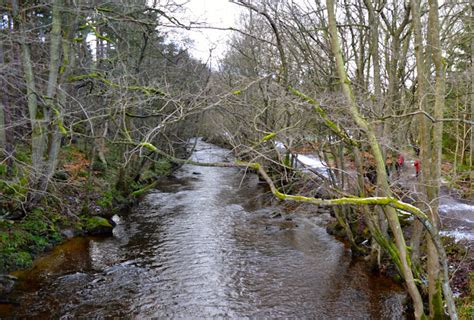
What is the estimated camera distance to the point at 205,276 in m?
11.2

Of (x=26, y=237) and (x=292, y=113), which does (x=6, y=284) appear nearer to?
(x=26, y=237)

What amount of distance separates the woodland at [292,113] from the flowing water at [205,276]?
978 mm

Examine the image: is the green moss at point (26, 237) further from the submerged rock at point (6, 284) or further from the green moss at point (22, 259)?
the submerged rock at point (6, 284)

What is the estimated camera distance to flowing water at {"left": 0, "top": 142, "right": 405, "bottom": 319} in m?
9.34

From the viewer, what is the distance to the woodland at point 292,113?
25.5 feet

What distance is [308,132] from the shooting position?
36.4 feet

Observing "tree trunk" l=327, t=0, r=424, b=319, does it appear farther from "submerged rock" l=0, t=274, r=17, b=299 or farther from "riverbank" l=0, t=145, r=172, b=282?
"submerged rock" l=0, t=274, r=17, b=299

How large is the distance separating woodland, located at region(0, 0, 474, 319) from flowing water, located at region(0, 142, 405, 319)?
3.21ft

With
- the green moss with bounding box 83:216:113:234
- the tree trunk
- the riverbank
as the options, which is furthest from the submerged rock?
the tree trunk

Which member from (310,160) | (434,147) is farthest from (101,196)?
(310,160)

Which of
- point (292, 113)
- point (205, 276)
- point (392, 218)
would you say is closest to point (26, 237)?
point (205, 276)

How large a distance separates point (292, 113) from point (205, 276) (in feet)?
16.9

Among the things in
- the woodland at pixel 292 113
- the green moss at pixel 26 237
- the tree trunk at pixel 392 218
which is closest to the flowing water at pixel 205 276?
the green moss at pixel 26 237

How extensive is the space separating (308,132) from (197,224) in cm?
726
